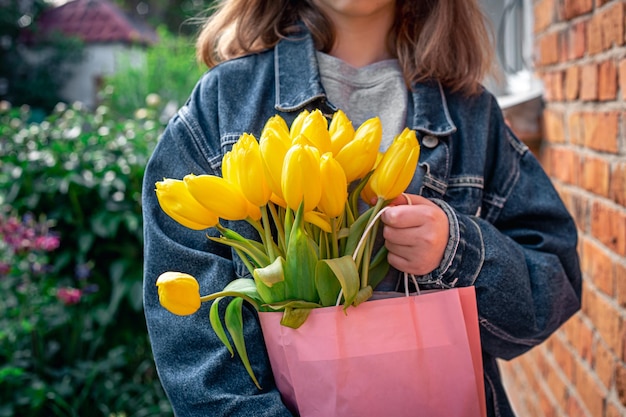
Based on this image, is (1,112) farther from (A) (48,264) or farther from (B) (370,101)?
(B) (370,101)

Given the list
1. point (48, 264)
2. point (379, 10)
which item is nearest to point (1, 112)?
point (48, 264)

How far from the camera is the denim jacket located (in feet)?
3.79

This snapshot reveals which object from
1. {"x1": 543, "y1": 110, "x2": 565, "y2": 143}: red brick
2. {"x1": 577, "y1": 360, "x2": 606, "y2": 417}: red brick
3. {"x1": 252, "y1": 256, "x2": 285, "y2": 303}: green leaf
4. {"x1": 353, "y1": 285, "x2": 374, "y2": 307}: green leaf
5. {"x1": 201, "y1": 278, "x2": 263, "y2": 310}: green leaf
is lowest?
{"x1": 577, "y1": 360, "x2": 606, "y2": 417}: red brick

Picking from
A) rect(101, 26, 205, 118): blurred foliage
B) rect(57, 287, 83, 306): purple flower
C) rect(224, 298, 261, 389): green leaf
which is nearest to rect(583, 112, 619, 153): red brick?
rect(224, 298, 261, 389): green leaf

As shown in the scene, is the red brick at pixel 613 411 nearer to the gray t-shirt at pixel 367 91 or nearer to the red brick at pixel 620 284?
the red brick at pixel 620 284

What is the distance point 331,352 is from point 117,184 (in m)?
1.80

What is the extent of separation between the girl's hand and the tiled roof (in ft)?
55.9

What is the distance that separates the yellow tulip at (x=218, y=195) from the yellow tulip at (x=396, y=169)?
0.62 ft

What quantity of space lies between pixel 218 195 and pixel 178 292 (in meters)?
0.14

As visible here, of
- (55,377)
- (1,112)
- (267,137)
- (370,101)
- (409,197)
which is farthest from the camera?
(1,112)

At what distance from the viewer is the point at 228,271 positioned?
3.91 ft

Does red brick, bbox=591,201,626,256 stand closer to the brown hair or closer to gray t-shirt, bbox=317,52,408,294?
the brown hair

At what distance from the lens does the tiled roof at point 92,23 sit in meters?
17.7

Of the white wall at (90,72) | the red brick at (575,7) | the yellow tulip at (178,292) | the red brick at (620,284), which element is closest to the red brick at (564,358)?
the red brick at (620,284)
